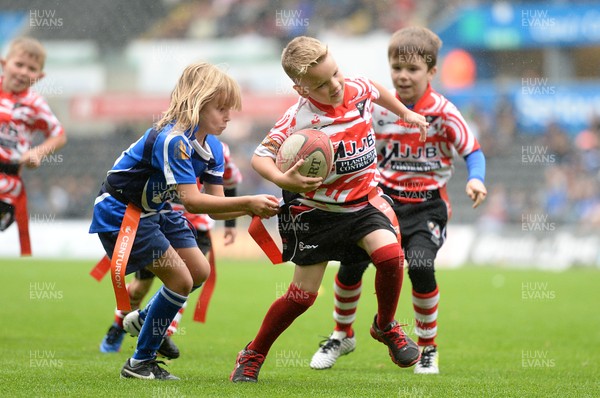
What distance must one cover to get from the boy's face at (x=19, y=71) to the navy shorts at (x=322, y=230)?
295 centimetres

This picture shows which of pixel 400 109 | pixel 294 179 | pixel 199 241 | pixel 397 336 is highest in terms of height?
pixel 400 109

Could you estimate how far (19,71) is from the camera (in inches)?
284

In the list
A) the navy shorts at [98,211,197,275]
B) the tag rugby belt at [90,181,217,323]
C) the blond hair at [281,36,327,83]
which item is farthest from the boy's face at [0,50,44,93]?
the blond hair at [281,36,327,83]

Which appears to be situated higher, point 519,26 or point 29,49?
point 29,49

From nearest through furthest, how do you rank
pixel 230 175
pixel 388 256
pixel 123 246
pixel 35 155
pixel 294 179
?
1. pixel 294 179
2. pixel 123 246
3. pixel 388 256
4. pixel 230 175
5. pixel 35 155

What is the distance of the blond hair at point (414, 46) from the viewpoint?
597cm

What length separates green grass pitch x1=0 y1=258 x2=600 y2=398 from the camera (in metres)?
4.85

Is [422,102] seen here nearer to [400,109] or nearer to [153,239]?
[400,109]

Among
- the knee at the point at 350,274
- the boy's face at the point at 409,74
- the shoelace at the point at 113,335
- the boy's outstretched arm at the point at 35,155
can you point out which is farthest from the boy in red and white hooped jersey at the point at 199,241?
the boy's face at the point at 409,74

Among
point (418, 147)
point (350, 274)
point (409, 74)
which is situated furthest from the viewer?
point (350, 274)

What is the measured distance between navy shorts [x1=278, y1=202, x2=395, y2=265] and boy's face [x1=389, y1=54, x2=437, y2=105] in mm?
1065

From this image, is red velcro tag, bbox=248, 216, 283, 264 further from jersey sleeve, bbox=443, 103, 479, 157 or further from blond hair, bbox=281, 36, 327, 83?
jersey sleeve, bbox=443, 103, 479, 157

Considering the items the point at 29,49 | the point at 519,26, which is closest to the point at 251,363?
the point at 29,49

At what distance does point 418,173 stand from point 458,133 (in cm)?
38
